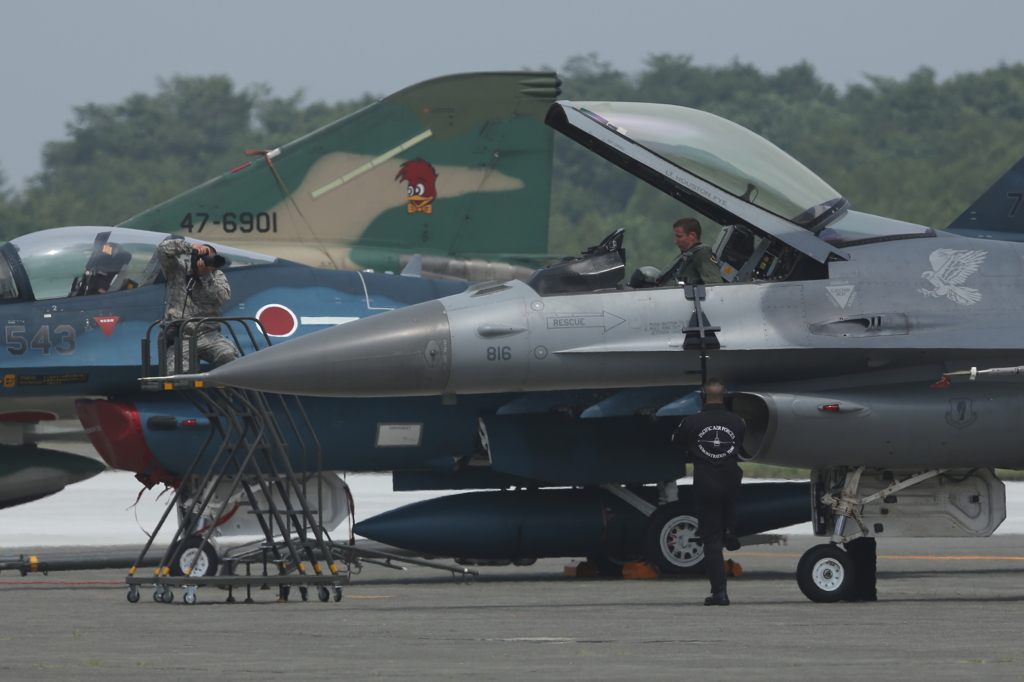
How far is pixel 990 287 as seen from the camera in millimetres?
12312

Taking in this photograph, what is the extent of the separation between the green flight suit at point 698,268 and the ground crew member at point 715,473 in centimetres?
177

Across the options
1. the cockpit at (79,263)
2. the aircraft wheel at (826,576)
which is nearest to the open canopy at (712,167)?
the aircraft wheel at (826,576)

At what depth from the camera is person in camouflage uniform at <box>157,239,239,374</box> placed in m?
12.4

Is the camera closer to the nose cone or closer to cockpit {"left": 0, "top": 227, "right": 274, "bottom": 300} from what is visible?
the nose cone

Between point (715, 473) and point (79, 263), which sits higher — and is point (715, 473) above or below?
below

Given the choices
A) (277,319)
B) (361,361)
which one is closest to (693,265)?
(361,361)

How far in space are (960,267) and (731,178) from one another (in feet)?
6.56

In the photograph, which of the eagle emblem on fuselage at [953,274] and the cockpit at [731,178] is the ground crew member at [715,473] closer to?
the cockpit at [731,178]

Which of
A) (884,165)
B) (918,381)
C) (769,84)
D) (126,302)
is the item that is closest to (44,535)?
(126,302)

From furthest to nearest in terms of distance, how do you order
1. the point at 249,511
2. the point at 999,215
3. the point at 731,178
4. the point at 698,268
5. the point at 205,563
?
the point at 999,215
the point at 205,563
the point at 698,268
the point at 249,511
the point at 731,178

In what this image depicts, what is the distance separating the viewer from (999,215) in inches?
529

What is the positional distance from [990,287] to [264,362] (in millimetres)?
5753

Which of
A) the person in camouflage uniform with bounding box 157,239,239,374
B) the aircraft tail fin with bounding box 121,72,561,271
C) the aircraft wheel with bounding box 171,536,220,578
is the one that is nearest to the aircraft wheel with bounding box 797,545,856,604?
the person in camouflage uniform with bounding box 157,239,239,374

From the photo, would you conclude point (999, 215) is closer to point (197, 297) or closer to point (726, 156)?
point (726, 156)
